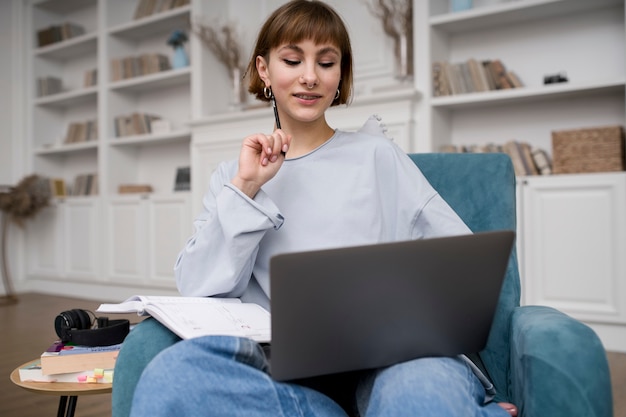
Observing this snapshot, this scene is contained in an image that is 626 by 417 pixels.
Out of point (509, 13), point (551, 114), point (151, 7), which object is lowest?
point (551, 114)

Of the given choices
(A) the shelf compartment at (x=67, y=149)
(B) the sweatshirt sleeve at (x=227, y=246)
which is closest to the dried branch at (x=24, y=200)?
(A) the shelf compartment at (x=67, y=149)

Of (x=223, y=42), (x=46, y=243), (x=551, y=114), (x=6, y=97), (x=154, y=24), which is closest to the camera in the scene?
(x=551, y=114)

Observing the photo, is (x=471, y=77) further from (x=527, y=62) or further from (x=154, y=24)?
(x=154, y=24)

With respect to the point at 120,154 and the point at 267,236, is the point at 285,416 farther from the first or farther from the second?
the point at 120,154

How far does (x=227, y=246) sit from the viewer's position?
1103 millimetres

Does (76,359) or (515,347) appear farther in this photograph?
(76,359)

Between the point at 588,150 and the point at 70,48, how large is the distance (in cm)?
467

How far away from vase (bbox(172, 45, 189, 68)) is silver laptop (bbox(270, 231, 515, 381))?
13.4ft

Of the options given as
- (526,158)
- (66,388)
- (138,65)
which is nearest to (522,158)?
(526,158)

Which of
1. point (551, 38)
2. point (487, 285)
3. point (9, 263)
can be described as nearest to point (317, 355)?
point (487, 285)

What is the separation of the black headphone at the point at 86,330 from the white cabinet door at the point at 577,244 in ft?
7.33

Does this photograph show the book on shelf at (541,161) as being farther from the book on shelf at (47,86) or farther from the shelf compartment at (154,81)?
the book on shelf at (47,86)

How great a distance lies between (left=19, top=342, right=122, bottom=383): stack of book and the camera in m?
1.20

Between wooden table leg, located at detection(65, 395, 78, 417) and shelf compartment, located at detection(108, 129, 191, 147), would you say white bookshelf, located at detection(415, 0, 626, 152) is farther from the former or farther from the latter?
wooden table leg, located at detection(65, 395, 78, 417)
